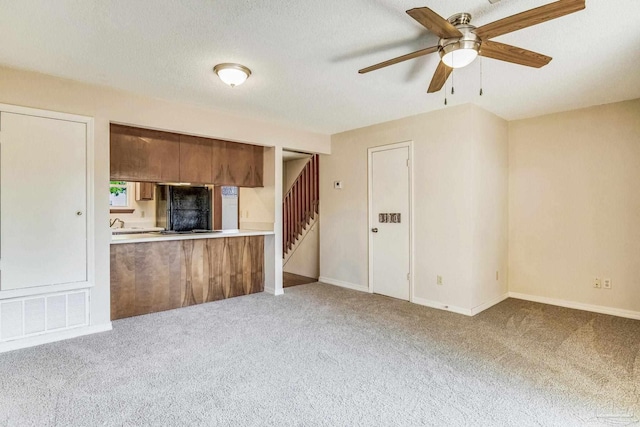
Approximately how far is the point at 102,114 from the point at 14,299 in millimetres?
1740

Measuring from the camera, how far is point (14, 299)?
112 inches

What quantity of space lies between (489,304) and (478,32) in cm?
317

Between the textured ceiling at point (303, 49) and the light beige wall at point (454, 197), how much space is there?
403mm

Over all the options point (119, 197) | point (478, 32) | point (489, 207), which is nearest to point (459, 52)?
point (478, 32)

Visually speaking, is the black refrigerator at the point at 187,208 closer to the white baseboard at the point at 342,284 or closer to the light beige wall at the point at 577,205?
the white baseboard at the point at 342,284

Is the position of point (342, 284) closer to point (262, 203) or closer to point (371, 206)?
point (371, 206)

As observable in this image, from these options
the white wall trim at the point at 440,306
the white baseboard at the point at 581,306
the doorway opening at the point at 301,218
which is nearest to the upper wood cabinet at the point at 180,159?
the doorway opening at the point at 301,218

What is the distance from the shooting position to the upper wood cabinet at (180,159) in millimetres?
3633

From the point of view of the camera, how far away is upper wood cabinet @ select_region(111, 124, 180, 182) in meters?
3.58

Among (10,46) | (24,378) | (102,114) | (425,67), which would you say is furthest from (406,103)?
(24,378)

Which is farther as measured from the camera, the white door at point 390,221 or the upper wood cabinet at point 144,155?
the white door at point 390,221

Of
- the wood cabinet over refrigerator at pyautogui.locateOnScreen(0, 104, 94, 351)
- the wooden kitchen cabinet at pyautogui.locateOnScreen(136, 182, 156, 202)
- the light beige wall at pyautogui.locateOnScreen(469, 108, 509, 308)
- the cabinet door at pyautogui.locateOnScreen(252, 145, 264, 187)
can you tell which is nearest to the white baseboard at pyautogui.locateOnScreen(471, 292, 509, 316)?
the light beige wall at pyautogui.locateOnScreen(469, 108, 509, 308)

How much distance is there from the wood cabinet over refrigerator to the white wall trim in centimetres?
346

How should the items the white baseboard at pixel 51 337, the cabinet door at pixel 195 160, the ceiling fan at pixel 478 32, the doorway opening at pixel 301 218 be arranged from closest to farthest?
1. the ceiling fan at pixel 478 32
2. the white baseboard at pixel 51 337
3. the cabinet door at pixel 195 160
4. the doorway opening at pixel 301 218
